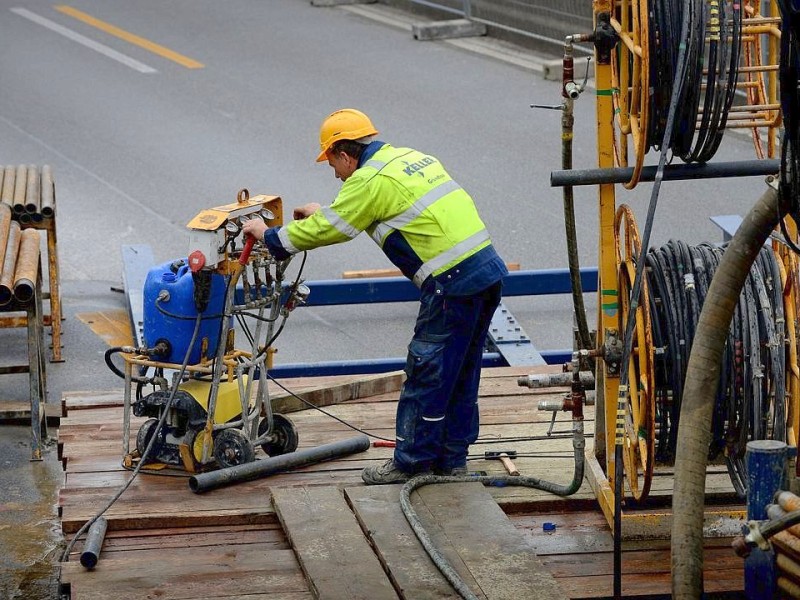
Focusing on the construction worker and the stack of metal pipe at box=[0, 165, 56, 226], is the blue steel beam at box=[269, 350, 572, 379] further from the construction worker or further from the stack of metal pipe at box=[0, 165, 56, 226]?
the construction worker

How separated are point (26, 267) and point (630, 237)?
387 cm

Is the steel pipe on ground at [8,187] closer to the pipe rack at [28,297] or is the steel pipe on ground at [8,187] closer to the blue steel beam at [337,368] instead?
the pipe rack at [28,297]

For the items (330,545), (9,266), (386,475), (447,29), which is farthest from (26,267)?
(447,29)

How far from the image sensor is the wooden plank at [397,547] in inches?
229

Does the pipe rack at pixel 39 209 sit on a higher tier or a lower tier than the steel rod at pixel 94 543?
higher

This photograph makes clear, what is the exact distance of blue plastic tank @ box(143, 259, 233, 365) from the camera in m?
7.21

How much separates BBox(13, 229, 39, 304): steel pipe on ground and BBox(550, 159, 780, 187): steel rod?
11.2 feet

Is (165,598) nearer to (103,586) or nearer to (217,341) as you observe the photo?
(103,586)

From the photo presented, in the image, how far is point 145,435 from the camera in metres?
7.38

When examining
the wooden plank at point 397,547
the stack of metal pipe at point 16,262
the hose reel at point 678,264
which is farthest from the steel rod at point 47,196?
the hose reel at point 678,264

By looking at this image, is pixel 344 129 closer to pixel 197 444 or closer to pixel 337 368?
pixel 197 444

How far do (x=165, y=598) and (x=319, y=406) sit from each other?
2.71m

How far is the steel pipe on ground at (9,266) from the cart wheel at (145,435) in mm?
1365

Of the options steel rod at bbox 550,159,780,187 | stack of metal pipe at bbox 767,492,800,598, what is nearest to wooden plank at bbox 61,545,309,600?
stack of metal pipe at bbox 767,492,800,598
